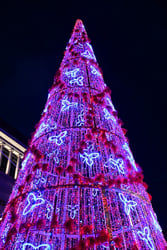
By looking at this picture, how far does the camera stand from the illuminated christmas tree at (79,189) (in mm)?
2293

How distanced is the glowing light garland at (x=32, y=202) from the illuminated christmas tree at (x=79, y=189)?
13mm

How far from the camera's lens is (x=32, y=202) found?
102 inches

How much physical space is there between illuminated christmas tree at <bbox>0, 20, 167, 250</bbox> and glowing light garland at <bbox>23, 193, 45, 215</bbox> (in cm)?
1

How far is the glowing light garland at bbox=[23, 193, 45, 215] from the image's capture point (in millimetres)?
2501

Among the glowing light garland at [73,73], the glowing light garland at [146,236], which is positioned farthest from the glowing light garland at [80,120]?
the glowing light garland at [146,236]

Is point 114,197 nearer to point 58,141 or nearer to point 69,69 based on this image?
point 58,141

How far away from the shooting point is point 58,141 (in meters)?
3.22

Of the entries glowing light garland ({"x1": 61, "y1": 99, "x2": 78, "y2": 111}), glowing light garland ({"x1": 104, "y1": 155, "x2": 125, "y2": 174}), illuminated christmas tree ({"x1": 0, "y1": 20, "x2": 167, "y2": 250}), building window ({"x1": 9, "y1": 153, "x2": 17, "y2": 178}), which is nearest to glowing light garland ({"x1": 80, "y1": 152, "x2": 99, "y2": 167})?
illuminated christmas tree ({"x1": 0, "y1": 20, "x2": 167, "y2": 250})

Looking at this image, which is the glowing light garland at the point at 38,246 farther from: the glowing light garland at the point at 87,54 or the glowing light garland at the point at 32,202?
the glowing light garland at the point at 87,54

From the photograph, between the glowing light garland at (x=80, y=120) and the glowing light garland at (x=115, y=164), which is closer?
the glowing light garland at (x=115, y=164)

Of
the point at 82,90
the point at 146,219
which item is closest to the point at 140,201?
the point at 146,219

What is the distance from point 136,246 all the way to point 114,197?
636mm

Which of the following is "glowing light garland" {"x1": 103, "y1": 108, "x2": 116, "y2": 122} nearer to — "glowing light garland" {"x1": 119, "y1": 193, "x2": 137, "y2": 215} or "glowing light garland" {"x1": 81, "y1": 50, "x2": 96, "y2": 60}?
"glowing light garland" {"x1": 119, "y1": 193, "x2": 137, "y2": 215}

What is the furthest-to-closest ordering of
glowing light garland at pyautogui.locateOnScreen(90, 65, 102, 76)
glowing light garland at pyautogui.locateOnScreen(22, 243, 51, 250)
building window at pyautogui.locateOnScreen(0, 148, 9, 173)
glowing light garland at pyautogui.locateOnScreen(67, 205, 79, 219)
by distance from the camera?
building window at pyautogui.locateOnScreen(0, 148, 9, 173), glowing light garland at pyautogui.locateOnScreen(90, 65, 102, 76), glowing light garland at pyautogui.locateOnScreen(67, 205, 79, 219), glowing light garland at pyautogui.locateOnScreen(22, 243, 51, 250)
